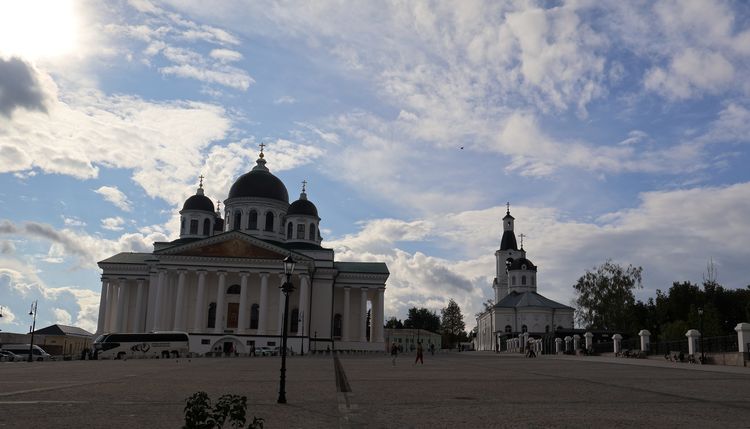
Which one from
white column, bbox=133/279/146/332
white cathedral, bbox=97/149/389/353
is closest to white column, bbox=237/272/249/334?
white cathedral, bbox=97/149/389/353

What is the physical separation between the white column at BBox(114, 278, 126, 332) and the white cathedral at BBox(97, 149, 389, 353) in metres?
0.12

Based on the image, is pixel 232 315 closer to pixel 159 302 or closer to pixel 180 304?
pixel 180 304

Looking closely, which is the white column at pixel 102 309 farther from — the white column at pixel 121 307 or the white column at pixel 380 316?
the white column at pixel 380 316

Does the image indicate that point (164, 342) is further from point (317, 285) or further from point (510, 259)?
point (510, 259)

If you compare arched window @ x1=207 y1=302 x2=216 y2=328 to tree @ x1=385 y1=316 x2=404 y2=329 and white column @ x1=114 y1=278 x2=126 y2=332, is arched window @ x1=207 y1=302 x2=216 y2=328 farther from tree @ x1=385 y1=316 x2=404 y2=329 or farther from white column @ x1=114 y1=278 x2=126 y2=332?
tree @ x1=385 y1=316 x2=404 y2=329

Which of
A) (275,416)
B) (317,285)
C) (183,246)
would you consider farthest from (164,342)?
(275,416)

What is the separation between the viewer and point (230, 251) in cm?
7025

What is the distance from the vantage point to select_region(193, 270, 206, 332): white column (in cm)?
6900

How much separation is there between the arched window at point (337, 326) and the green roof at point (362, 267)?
5.74 metres

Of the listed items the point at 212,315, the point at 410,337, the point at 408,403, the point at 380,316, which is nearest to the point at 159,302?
the point at 212,315

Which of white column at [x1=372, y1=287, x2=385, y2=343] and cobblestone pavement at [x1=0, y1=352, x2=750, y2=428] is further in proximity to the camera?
white column at [x1=372, y1=287, x2=385, y2=343]

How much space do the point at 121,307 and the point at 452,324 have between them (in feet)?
318

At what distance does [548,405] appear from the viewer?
568 inches

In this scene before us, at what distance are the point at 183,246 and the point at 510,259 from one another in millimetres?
76984
